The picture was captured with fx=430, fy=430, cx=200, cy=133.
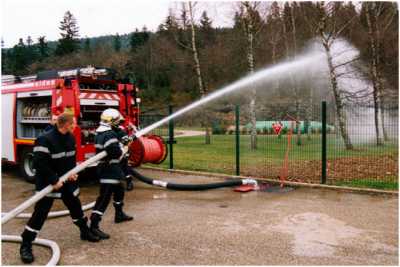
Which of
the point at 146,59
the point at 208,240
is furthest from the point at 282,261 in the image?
the point at 146,59

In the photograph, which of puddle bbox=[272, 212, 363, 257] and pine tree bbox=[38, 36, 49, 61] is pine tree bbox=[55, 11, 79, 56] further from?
puddle bbox=[272, 212, 363, 257]

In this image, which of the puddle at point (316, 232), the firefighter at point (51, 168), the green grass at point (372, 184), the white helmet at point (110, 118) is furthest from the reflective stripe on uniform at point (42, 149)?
the green grass at point (372, 184)

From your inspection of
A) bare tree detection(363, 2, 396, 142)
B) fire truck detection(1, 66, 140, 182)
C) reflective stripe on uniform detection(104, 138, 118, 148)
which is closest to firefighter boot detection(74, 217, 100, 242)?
reflective stripe on uniform detection(104, 138, 118, 148)

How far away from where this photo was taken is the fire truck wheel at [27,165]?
9859mm

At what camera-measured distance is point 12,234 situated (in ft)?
19.2

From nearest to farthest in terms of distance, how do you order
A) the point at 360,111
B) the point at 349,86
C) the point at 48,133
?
the point at 48,133 → the point at 360,111 → the point at 349,86

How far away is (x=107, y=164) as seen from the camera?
19.2 ft

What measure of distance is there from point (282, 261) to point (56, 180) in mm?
2649

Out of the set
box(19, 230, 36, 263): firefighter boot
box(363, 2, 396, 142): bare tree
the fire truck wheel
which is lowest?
box(19, 230, 36, 263): firefighter boot

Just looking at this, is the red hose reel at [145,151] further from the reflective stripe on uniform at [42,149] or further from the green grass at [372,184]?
the green grass at [372,184]

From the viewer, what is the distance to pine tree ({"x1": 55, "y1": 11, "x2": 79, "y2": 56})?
197 ft

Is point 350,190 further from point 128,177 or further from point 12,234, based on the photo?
point 12,234

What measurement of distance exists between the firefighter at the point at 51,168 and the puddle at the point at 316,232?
110 inches

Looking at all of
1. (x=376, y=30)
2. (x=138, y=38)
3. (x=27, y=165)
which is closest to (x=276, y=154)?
(x=27, y=165)
